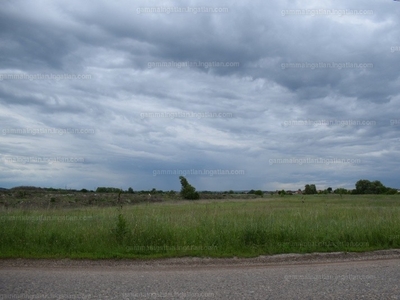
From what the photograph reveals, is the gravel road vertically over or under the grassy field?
under

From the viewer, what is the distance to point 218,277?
9.23 meters

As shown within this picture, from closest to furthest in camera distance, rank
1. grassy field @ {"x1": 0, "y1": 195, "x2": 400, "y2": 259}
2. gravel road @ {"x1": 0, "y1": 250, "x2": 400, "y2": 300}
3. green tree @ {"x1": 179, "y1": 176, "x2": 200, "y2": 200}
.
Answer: gravel road @ {"x1": 0, "y1": 250, "x2": 400, "y2": 300}
grassy field @ {"x1": 0, "y1": 195, "x2": 400, "y2": 259}
green tree @ {"x1": 179, "y1": 176, "x2": 200, "y2": 200}

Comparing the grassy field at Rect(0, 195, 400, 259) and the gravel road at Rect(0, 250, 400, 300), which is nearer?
the gravel road at Rect(0, 250, 400, 300)

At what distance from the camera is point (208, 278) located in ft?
29.9

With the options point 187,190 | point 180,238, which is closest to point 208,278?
point 180,238

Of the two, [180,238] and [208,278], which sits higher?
[180,238]

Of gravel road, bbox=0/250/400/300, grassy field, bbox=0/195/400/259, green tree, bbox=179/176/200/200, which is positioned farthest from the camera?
green tree, bbox=179/176/200/200

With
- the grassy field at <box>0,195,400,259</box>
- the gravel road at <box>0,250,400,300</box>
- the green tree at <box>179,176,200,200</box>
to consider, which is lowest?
the gravel road at <box>0,250,400,300</box>

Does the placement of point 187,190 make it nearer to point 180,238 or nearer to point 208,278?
point 180,238

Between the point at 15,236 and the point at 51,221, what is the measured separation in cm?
254

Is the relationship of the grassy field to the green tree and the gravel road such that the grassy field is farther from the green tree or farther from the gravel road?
the green tree

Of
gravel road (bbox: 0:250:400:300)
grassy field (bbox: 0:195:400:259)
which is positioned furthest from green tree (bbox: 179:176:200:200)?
gravel road (bbox: 0:250:400:300)

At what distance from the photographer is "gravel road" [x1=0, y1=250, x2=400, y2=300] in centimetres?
768

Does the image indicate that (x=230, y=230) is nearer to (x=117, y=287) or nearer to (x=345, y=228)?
(x=345, y=228)
